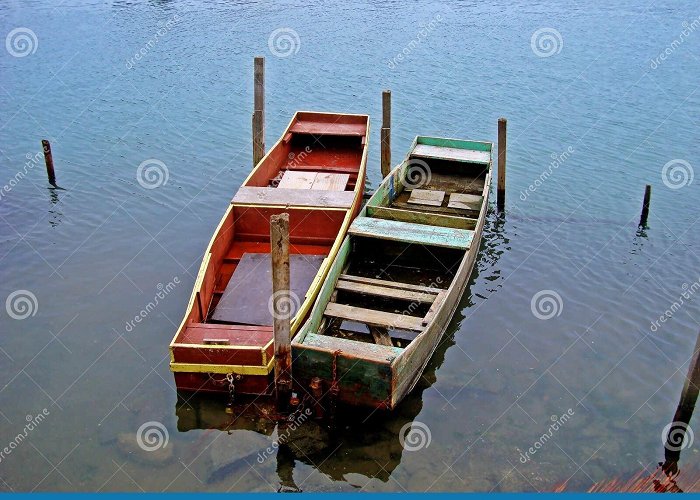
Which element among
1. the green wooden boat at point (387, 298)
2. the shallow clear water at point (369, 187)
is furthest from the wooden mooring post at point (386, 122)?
the green wooden boat at point (387, 298)

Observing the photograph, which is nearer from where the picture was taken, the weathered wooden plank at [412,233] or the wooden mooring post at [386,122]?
the weathered wooden plank at [412,233]

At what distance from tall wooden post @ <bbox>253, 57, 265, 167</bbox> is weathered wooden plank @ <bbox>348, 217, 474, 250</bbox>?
5251 millimetres

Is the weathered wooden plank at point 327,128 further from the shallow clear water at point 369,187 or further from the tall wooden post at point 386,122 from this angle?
the shallow clear water at point 369,187

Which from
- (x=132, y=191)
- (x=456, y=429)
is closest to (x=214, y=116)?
(x=132, y=191)

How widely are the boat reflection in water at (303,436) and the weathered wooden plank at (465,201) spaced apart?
250 inches

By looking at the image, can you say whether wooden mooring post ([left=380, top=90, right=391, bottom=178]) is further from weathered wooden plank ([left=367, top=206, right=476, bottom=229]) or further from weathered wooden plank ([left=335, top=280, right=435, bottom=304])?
weathered wooden plank ([left=335, top=280, right=435, bottom=304])

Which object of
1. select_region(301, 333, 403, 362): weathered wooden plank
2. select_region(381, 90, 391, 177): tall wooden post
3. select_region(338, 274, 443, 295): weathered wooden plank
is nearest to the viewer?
select_region(301, 333, 403, 362): weathered wooden plank

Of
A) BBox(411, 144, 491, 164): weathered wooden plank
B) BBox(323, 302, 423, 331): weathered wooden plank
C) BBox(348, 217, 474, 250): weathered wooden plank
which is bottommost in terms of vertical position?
BBox(323, 302, 423, 331): weathered wooden plank

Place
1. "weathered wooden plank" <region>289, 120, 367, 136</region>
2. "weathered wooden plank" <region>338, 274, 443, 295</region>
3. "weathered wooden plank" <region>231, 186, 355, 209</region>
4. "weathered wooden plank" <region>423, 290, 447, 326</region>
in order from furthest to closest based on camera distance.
A: "weathered wooden plank" <region>289, 120, 367, 136</region> < "weathered wooden plank" <region>231, 186, 355, 209</region> < "weathered wooden plank" <region>338, 274, 443, 295</region> < "weathered wooden plank" <region>423, 290, 447, 326</region>

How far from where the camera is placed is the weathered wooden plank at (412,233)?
12.9 meters

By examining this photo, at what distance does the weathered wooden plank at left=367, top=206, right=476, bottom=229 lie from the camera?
13.7 m

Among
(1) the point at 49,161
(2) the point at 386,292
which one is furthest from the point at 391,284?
(1) the point at 49,161

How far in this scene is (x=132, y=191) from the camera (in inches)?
714

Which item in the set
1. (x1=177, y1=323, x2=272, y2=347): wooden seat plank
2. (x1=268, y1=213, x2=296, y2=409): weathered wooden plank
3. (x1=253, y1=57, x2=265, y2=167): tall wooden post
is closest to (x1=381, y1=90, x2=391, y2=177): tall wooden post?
(x1=253, y1=57, x2=265, y2=167): tall wooden post
